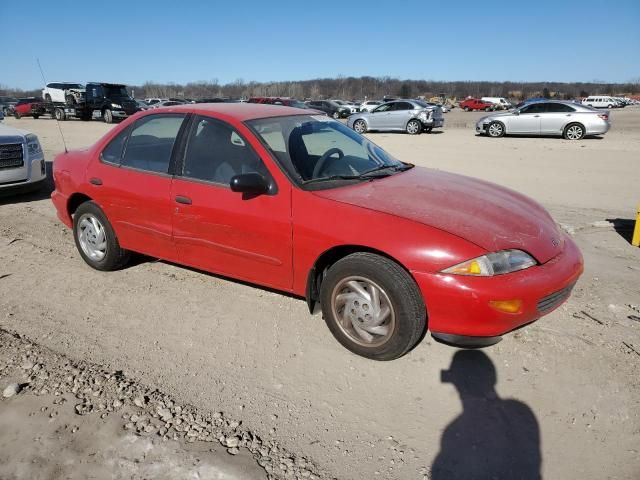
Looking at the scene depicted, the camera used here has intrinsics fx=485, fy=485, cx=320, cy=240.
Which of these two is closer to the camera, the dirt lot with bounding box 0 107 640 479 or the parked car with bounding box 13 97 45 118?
the dirt lot with bounding box 0 107 640 479

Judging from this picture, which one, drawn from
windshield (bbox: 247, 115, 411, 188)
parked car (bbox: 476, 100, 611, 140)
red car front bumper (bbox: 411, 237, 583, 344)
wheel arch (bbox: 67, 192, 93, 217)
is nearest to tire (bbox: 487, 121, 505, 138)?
parked car (bbox: 476, 100, 611, 140)

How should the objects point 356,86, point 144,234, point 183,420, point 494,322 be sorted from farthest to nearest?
point 356,86, point 144,234, point 494,322, point 183,420

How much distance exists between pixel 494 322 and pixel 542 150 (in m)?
13.4

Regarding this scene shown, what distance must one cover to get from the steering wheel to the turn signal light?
1.51 metres

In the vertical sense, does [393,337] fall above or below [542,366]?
above

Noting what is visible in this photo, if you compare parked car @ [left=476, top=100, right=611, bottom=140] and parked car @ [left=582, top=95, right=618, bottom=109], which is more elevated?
parked car @ [left=476, top=100, right=611, bottom=140]

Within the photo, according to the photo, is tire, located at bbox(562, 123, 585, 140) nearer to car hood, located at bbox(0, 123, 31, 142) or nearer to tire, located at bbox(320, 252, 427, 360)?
car hood, located at bbox(0, 123, 31, 142)

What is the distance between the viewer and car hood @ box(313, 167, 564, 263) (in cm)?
297

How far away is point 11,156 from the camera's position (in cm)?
715

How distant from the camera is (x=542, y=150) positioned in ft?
47.6

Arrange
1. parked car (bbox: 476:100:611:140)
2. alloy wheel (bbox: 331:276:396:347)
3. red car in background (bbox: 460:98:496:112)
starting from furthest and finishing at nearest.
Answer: red car in background (bbox: 460:98:496:112) → parked car (bbox: 476:100:611:140) → alloy wheel (bbox: 331:276:396:347)

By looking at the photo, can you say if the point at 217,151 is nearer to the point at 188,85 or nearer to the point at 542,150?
the point at 542,150

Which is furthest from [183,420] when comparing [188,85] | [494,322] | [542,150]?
[188,85]

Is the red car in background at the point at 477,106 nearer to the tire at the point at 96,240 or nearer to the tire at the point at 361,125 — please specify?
the tire at the point at 361,125
